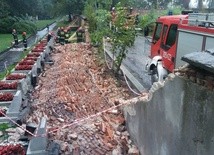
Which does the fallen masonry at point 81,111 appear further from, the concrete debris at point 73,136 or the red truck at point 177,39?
the red truck at point 177,39

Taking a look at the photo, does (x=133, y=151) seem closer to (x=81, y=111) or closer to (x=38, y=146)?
(x=38, y=146)

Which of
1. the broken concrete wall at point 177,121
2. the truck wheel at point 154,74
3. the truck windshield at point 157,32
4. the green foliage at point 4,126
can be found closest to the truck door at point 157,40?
the truck windshield at point 157,32

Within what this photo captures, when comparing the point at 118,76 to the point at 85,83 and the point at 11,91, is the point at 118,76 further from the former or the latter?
the point at 11,91

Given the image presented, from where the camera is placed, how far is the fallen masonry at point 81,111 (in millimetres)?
6531

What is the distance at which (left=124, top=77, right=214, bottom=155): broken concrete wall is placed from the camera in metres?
3.79

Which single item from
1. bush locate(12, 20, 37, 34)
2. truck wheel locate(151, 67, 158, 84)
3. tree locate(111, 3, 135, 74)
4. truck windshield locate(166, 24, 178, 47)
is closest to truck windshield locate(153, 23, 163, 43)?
truck windshield locate(166, 24, 178, 47)

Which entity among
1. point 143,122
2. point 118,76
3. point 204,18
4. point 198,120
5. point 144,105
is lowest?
point 118,76

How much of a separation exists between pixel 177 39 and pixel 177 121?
526cm

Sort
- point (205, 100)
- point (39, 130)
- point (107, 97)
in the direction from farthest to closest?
point (107, 97) → point (39, 130) → point (205, 100)

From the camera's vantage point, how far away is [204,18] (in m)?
8.23

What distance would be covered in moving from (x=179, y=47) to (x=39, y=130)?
5.51 m

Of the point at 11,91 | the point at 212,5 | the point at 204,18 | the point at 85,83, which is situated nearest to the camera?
the point at 204,18

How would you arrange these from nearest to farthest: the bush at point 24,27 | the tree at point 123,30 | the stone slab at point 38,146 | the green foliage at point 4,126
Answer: the stone slab at point 38,146
the green foliage at point 4,126
the tree at point 123,30
the bush at point 24,27

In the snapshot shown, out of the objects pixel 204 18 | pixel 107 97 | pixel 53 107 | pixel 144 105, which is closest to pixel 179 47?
pixel 204 18
